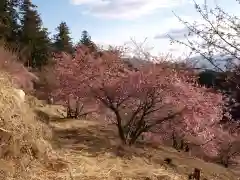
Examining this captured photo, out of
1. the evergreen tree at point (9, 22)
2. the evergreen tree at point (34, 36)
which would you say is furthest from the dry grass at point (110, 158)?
the evergreen tree at point (34, 36)

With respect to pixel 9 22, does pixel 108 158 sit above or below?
below

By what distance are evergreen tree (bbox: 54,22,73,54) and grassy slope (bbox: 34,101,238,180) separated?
926 inches

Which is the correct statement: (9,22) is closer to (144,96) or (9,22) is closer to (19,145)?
(144,96)

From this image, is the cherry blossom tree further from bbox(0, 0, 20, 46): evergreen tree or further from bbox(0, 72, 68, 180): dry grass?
bbox(0, 0, 20, 46): evergreen tree

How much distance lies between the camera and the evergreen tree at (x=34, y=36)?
3192cm

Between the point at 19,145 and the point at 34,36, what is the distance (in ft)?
90.0

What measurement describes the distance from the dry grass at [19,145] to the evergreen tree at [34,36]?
2616 cm

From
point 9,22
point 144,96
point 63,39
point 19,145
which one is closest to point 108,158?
point 144,96

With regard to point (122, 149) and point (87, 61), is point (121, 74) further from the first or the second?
point (122, 149)

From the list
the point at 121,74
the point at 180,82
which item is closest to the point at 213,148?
the point at 180,82

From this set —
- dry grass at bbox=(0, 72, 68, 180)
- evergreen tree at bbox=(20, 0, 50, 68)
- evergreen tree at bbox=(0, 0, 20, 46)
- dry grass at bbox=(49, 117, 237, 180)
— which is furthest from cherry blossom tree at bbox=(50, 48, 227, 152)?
evergreen tree at bbox=(20, 0, 50, 68)

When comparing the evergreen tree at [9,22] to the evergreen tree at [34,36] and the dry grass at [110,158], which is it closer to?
the evergreen tree at [34,36]

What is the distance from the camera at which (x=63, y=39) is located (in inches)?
1511

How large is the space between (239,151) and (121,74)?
9861mm
